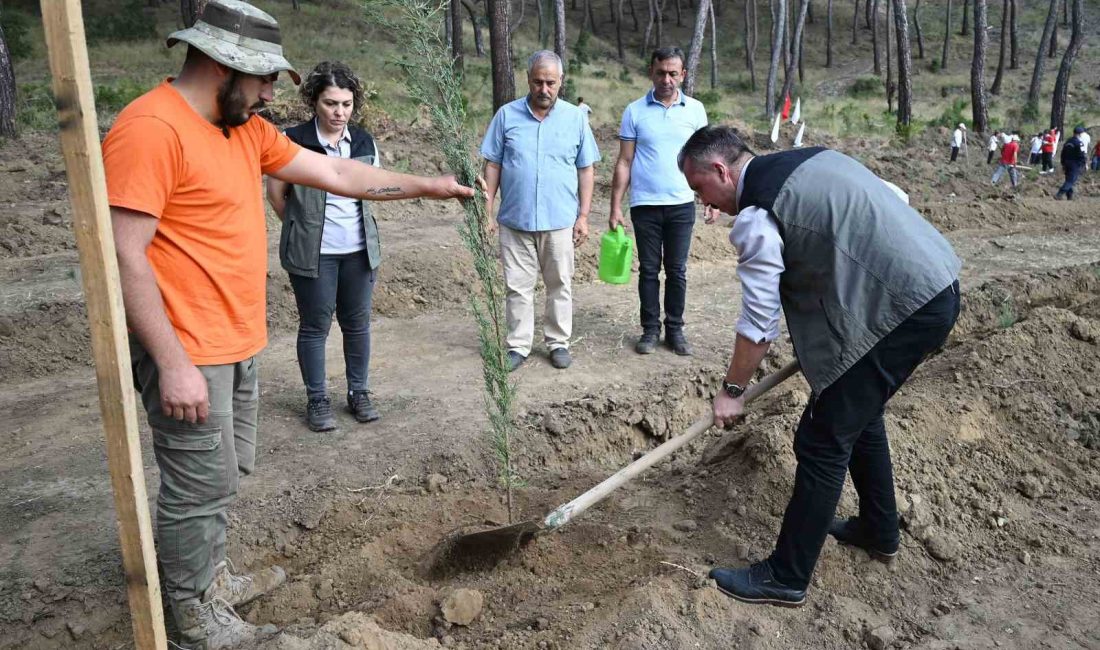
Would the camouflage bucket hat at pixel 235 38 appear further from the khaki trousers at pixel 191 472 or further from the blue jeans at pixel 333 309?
the blue jeans at pixel 333 309

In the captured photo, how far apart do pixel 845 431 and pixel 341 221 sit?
2980 mm

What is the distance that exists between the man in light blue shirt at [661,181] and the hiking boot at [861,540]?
2535 mm

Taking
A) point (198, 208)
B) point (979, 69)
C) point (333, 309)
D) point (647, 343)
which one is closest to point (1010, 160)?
point (979, 69)

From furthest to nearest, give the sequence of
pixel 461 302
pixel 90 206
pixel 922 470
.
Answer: pixel 461 302 < pixel 922 470 < pixel 90 206

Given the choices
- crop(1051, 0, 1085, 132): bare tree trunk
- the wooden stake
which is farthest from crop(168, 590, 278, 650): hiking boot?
crop(1051, 0, 1085, 132): bare tree trunk

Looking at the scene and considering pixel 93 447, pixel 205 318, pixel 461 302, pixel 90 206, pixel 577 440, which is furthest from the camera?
pixel 461 302

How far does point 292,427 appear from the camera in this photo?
202 inches

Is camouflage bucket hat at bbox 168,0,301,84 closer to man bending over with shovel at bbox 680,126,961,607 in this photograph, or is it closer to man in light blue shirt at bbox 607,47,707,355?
man bending over with shovel at bbox 680,126,961,607

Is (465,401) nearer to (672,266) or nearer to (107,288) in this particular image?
(672,266)

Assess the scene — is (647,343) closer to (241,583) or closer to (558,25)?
(241,583)

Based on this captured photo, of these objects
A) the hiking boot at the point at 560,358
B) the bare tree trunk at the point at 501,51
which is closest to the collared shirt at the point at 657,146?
the hiking boot at the point at 560,358

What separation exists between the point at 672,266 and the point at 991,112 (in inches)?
1237

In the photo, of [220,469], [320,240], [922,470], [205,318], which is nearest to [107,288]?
[205,318]

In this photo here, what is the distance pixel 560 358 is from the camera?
20.0 feet
